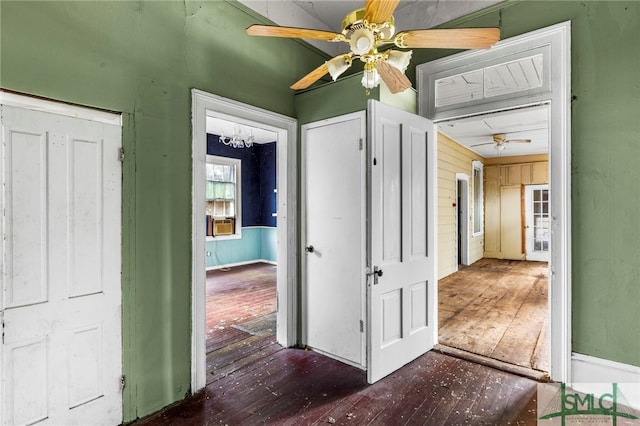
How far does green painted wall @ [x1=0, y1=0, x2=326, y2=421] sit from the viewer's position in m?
1.77

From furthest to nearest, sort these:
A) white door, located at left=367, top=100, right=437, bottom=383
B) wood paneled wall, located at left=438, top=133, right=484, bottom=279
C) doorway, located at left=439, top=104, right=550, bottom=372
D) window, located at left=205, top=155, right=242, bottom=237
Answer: window, located at left=205, top=155, right=242, bottom=237 < wood paneled wall, located at left=438, top=133, right=484, bottom=279 < doorway, located at left=439, top=104, right=550, bottom=372 < white door, located at left=367, top=100, right=437, bottom=383

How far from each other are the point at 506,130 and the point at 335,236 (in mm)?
5106

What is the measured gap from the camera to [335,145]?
2949 millimetres

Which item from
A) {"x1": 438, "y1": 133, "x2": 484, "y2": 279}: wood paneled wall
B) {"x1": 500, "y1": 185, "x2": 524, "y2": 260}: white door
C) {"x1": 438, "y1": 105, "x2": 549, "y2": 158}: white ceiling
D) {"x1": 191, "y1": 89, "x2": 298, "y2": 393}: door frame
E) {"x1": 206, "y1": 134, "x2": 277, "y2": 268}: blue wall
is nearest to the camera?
{"x1": 191, "y1": 89, "x2": 298, "y2": 393}: door frame

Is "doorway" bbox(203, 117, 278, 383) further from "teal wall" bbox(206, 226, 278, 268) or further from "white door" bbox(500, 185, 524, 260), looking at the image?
"white door" bbox(500, 185, 524, 260)

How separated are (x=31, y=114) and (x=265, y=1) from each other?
2118 mm

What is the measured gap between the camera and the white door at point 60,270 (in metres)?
1.68

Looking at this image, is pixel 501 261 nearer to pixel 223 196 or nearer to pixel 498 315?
pixel 498 315

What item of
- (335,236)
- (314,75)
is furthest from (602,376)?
(314,75)

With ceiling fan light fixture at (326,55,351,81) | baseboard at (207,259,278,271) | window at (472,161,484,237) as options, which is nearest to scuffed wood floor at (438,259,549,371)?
window at (472,161,484,237)

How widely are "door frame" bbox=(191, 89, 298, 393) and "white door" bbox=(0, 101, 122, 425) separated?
0.50m

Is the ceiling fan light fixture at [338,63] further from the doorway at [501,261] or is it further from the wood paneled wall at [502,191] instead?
the wood paneled wall at [502,191]

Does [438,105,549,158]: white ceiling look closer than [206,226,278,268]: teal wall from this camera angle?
Yes

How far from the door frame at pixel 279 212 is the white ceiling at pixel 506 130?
270 centimetres
